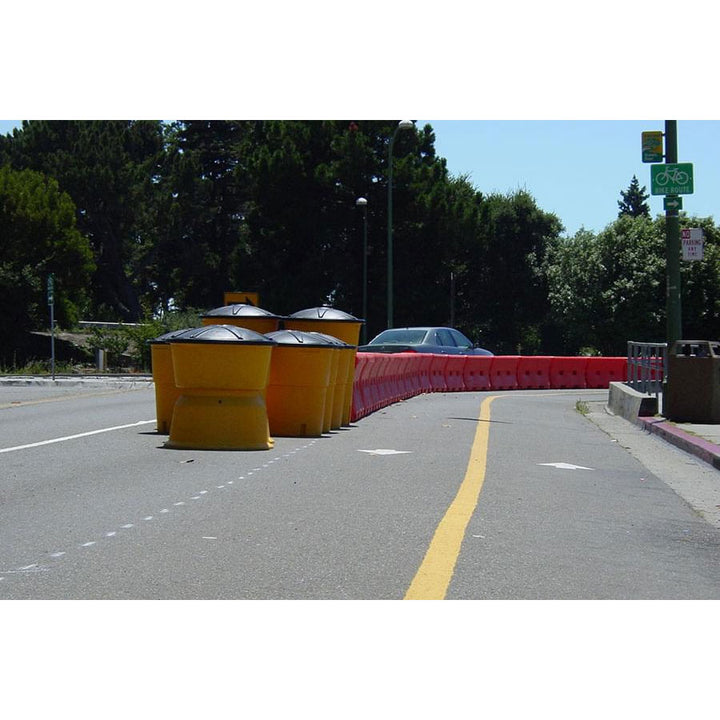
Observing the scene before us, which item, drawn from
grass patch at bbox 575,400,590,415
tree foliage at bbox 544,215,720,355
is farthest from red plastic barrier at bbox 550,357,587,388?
tree foliage at bbox 544,215,720,355

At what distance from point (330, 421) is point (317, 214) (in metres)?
39.2

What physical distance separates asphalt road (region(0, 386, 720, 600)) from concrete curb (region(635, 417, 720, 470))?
0.25m

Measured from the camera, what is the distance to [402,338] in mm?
28688

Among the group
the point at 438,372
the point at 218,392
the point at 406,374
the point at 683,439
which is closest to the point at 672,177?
the point at 683,439

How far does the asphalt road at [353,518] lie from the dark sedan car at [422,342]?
509 inches

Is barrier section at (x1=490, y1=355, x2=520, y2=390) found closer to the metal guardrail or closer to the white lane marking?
the metal guardrail

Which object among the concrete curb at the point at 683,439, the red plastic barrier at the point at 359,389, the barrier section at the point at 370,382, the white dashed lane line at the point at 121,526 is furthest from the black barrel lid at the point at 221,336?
the barrier section at the point at 370,382

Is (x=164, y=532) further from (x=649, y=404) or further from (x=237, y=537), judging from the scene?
(x=649, y=404)

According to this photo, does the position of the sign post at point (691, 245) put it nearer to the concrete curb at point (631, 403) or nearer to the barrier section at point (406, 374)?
the concrete curb at point (631, 403)

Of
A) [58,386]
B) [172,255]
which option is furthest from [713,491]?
[172,255]

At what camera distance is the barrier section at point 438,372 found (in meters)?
26.7

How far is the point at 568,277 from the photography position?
57.5m

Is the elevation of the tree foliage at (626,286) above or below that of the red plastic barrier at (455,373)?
above

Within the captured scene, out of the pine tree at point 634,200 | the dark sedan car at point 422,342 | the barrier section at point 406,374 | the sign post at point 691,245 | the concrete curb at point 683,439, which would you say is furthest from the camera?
the pine tree at point 634,200
